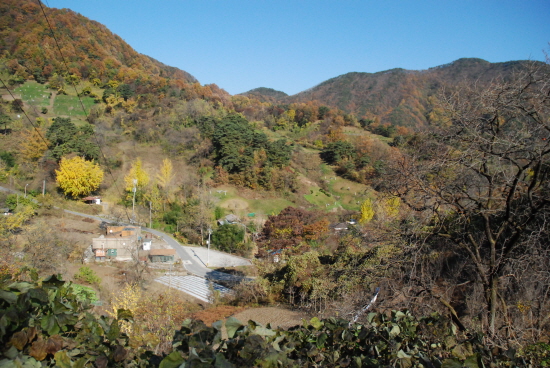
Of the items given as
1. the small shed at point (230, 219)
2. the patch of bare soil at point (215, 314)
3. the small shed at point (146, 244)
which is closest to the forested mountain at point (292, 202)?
the small shed at point (230, 219)

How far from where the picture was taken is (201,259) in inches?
827

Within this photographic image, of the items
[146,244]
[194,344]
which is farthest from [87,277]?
[194,344]

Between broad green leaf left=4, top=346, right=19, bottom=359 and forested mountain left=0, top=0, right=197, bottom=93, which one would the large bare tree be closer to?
broad green leaf left=4, top=346, right=19, bottom=359

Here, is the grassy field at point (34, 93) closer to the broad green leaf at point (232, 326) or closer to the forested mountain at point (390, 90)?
the forested mountain at point (390, 90)

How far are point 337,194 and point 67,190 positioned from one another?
2376 centimetres

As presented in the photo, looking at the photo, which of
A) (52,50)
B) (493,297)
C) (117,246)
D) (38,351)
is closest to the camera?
(38,351)

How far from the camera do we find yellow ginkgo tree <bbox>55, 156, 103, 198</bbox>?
84.6 feet

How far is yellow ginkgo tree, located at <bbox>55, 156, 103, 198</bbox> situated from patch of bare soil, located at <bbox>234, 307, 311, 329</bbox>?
819 inches

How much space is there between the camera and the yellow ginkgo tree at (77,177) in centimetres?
2580

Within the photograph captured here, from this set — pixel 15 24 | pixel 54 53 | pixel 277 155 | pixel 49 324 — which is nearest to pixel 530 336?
pixel 49 324

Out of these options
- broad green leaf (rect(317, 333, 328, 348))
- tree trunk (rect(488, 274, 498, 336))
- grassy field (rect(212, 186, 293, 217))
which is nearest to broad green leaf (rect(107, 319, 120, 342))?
broad green leaf (rect(317, 333, 328, 348))

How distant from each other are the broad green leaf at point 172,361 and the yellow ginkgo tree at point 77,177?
1114 inches

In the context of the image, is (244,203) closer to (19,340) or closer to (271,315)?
(271,315)

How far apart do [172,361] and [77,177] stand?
28556 mm
